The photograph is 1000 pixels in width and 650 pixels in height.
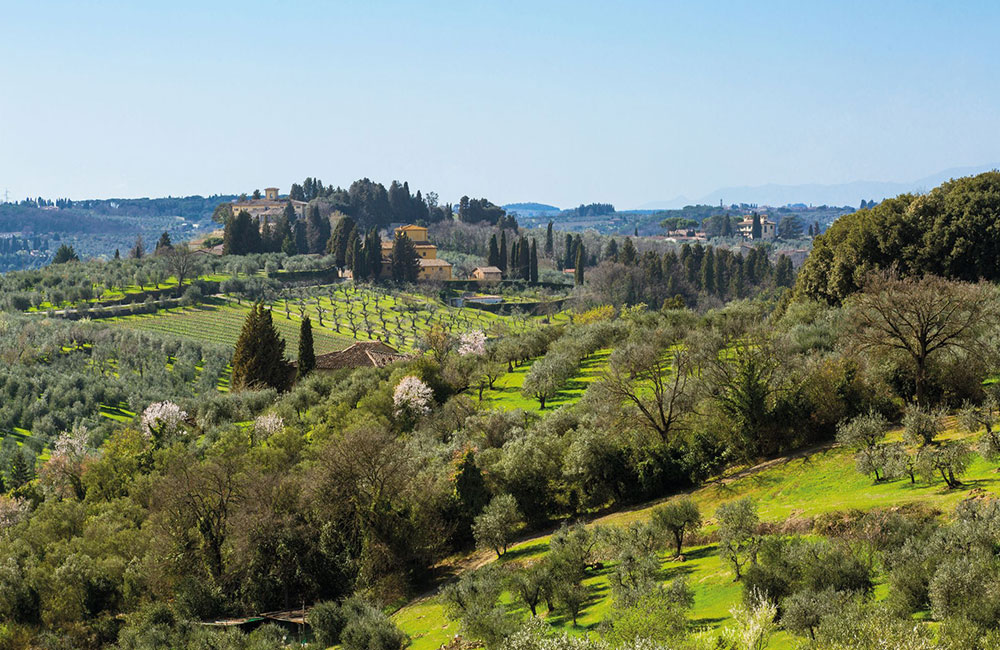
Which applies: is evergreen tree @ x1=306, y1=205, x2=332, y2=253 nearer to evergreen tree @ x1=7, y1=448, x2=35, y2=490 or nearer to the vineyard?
the vineyard

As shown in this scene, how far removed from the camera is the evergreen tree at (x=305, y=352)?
201ft

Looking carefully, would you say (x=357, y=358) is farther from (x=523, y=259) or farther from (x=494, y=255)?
(x=494, y=255)

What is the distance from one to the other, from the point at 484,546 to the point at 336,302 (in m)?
86.6

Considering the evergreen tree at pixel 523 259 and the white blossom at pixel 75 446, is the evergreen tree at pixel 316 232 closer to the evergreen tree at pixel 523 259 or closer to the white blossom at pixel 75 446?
the evergreen tree at pixel 523 259

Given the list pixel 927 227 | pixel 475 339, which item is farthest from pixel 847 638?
pixel 475 339

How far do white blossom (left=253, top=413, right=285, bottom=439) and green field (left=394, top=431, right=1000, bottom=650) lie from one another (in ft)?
56.2

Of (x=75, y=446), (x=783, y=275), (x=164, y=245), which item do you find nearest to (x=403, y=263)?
(x=164, y=245)

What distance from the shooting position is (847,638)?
13.7m

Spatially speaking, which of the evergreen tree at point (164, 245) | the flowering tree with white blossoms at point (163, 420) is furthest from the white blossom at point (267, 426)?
the evergreen tree at point (164, 245)

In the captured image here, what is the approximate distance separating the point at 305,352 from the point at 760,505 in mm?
41244

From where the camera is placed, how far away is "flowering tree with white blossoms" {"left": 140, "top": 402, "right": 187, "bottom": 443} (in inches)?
1994

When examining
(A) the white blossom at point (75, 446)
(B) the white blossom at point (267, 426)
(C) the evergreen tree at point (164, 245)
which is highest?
(C) the evergreen tree at point (164, 245)

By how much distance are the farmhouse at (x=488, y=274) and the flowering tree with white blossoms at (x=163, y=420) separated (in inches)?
3387

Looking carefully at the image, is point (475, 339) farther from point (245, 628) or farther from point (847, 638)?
point (847, 638)
